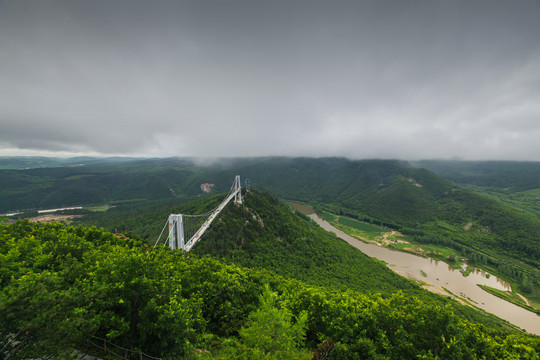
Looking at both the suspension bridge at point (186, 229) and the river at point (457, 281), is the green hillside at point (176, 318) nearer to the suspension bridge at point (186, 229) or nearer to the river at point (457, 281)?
the suspension bridge at point (186, 229)

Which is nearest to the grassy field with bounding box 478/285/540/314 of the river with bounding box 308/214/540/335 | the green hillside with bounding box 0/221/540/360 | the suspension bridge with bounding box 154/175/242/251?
the river with bounding box 308/214/540/335

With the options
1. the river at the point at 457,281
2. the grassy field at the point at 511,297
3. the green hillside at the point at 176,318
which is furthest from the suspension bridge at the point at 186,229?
the grassy field at the point at 511,297

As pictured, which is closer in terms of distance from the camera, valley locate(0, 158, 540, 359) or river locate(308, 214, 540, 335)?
valley locate(0, 158, 540, 359)

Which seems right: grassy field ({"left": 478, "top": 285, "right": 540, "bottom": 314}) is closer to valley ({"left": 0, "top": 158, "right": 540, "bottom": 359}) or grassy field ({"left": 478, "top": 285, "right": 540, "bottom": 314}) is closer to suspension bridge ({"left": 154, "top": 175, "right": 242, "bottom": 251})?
valley ({"left": 0, "top": 158, "right": 540, "bottom": 359})

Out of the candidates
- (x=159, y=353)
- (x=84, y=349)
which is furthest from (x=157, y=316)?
(x=84, y=349)

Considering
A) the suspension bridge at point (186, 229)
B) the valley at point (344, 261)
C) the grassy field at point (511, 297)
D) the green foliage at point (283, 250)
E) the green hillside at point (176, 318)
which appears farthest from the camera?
the grassy field at point (511, 297)
